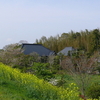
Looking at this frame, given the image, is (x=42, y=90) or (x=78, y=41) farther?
(x=78, y=41)

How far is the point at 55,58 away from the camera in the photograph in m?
25.1

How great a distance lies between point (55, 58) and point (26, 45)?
876 centimetres

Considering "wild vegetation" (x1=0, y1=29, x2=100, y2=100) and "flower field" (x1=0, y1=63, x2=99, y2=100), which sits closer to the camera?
"flower field" (x1=0, y1=63, x2=99, y2=100)

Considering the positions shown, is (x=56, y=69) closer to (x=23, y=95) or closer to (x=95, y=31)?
(x=95, y=31)

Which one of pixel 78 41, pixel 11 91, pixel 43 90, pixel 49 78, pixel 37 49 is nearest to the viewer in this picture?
pixel 43 90

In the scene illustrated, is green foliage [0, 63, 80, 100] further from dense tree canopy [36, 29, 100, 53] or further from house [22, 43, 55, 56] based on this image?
house [22, 43, 55, 56]

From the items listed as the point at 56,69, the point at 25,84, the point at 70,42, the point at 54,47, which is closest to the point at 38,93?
the point at 25,84

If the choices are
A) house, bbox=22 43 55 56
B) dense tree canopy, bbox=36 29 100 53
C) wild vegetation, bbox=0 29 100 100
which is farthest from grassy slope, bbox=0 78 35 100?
house, bbox=22 43 55 56

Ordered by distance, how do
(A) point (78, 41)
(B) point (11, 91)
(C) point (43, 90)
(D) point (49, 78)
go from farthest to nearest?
1. (A) point (78, 41)
2. (D) point (49, 78)
3. (B) point (11, 91)
4. (C) point (43, 90)

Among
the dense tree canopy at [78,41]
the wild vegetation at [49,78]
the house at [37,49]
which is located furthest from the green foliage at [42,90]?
the house at [37,49]

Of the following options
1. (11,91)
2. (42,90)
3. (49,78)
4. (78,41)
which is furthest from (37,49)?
(42,90)

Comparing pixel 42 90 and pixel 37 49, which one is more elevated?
pixel 37 49

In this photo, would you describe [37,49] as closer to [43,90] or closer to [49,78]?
[49,78]

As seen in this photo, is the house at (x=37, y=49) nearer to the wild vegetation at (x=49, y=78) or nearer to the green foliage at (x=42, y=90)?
the wild vegetation at (x=49, y=78)
